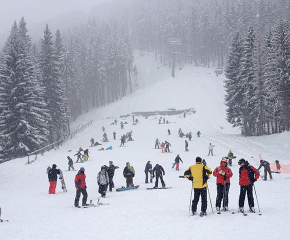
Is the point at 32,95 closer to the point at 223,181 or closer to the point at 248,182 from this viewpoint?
the point at 223,181

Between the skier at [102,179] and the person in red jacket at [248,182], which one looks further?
the skier at [102,179]

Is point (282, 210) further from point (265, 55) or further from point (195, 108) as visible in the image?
point (195, 108)

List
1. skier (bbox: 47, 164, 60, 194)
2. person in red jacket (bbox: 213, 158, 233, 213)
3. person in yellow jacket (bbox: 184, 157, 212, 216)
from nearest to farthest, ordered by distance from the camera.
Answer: person in yellow jacket (bbox: 184, 157, 212, 216) → person in red jacket (bbox: 213, 158, 233, 213) → skier (bbox: 47, 164, 60, 194)

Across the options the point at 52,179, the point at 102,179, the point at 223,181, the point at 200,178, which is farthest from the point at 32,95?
the point at 223,181

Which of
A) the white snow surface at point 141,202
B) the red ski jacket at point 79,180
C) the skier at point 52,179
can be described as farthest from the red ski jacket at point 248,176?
the skier at point 52,179

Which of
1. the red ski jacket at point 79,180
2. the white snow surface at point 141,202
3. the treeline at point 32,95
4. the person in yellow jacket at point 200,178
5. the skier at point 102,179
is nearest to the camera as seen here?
the white snow surface at point 141,202

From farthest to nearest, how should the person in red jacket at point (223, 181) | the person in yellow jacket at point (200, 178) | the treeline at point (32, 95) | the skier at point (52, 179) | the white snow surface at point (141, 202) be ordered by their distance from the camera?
the treeline at point (32, 95) < the skier at point (52, 179) < the person in red jacket at point (223, 181) < the person in yellow jacket at point (200, 178) < the white snow surface at point (141, 202)

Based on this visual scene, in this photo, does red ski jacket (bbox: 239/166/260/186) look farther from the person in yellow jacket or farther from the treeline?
the treeline

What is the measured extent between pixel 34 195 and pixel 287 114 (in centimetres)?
2863

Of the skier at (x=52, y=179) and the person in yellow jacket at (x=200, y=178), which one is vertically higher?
the person in yellow jacket at (x=200, y=178)

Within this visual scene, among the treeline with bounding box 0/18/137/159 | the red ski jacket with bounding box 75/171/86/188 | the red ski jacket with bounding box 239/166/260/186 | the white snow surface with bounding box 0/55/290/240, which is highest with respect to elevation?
the treeline with bounding box 0/18/137/159

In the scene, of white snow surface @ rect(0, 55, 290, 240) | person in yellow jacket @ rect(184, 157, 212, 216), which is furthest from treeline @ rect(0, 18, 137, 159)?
person in yellow jacket @ rect(184, 157, 212, 216)

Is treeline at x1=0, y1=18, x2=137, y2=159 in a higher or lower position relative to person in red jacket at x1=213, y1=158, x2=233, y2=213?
higher

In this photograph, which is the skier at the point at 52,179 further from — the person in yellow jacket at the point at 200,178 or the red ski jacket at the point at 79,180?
the person in yellow jacket at the point at 200,178
